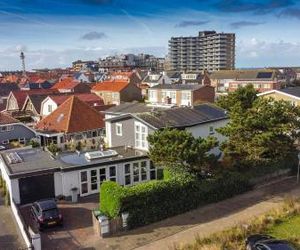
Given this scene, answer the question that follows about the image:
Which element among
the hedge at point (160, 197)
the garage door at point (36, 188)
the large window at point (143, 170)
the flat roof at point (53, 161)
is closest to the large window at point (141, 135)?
the flat roof at point (53, 161)

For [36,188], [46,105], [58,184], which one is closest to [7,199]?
[36,188]

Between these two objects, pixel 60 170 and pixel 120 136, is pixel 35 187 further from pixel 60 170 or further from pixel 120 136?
pixel 120 136

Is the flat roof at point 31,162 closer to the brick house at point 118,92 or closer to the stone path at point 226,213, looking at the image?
the stone path at point 226,213

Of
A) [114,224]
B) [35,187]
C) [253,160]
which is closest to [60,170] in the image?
[35,187]

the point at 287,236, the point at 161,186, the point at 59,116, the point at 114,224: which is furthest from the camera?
the point at 59,116

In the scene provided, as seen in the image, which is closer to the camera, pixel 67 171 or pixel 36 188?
pixel 36 188

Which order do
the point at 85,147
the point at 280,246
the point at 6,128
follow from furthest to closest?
1. the point at 6,128
2. the point at 85,147
3. the point at 280,246

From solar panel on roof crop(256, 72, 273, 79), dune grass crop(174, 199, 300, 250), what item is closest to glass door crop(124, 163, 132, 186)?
dune grass crop(174, 199, 300, 250)

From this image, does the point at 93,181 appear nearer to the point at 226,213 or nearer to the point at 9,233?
the point at 9,233
